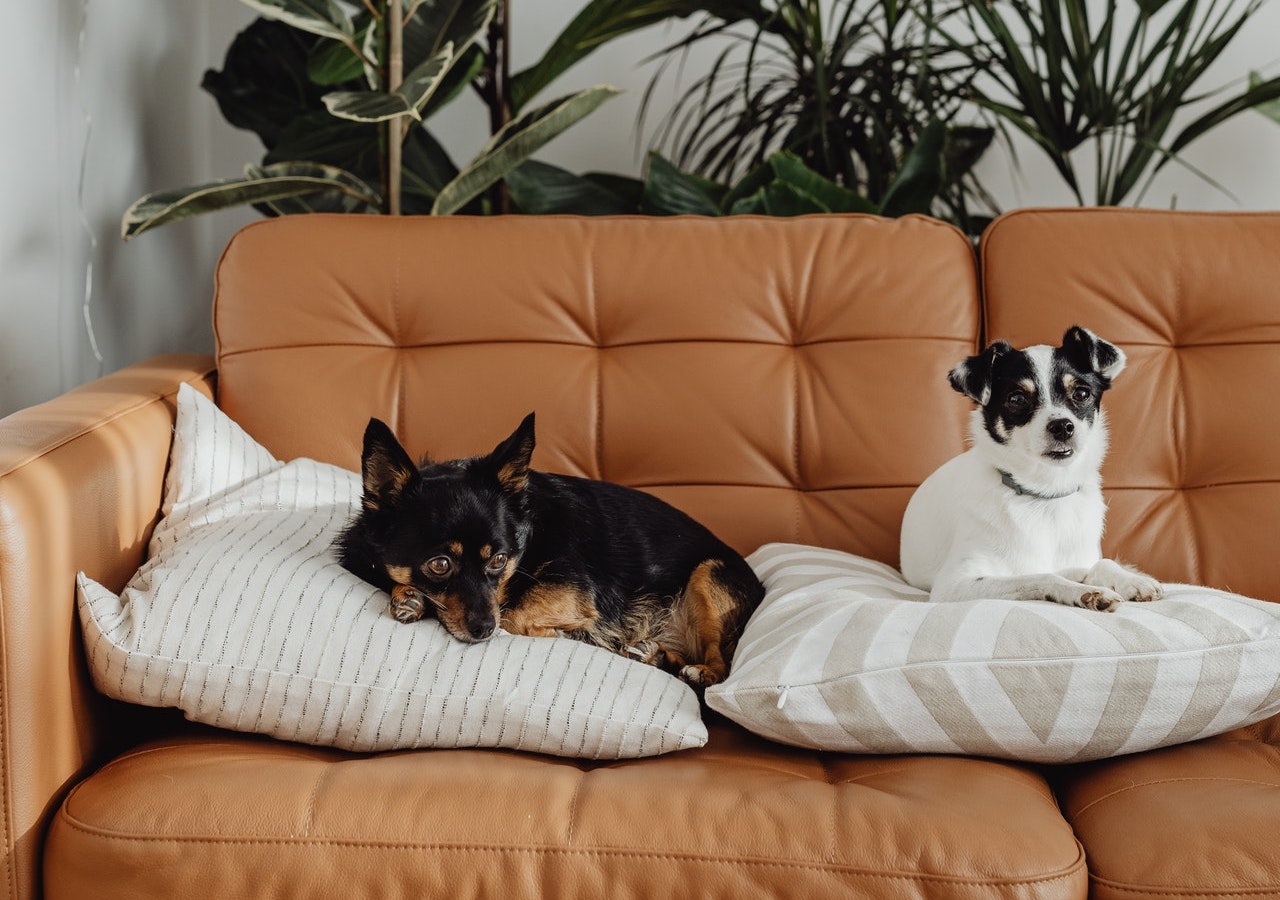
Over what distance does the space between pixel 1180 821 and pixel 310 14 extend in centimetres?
220

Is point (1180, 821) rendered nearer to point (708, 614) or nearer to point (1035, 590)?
point (1035, 590)

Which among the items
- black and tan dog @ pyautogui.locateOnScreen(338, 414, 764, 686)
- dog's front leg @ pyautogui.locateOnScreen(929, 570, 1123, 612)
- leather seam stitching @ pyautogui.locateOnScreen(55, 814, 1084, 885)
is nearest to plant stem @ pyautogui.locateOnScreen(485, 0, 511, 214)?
black and tan dog @ pyautogui.locateOnScreen(338, 414, 764, 686)

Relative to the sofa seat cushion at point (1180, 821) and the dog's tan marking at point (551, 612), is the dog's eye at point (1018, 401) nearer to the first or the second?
the sofa seat cushion at point (1180, 821)

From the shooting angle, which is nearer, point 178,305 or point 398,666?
point 398,666

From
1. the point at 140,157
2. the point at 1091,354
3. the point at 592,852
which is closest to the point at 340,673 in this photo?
the point at 592,852

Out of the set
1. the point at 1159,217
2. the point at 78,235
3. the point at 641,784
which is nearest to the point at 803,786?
the point at 641,784

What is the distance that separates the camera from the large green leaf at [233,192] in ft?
7.25

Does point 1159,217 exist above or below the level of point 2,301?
above

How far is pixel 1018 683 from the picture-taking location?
4.48 feet

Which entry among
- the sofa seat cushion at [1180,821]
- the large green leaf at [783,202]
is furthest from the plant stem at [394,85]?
the sofa seat cushion at [1180,821]

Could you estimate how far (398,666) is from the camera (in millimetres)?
1439

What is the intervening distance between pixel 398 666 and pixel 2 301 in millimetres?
1371

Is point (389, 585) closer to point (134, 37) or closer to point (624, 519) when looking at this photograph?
point (624, 519)

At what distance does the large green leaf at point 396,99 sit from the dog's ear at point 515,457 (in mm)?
878
